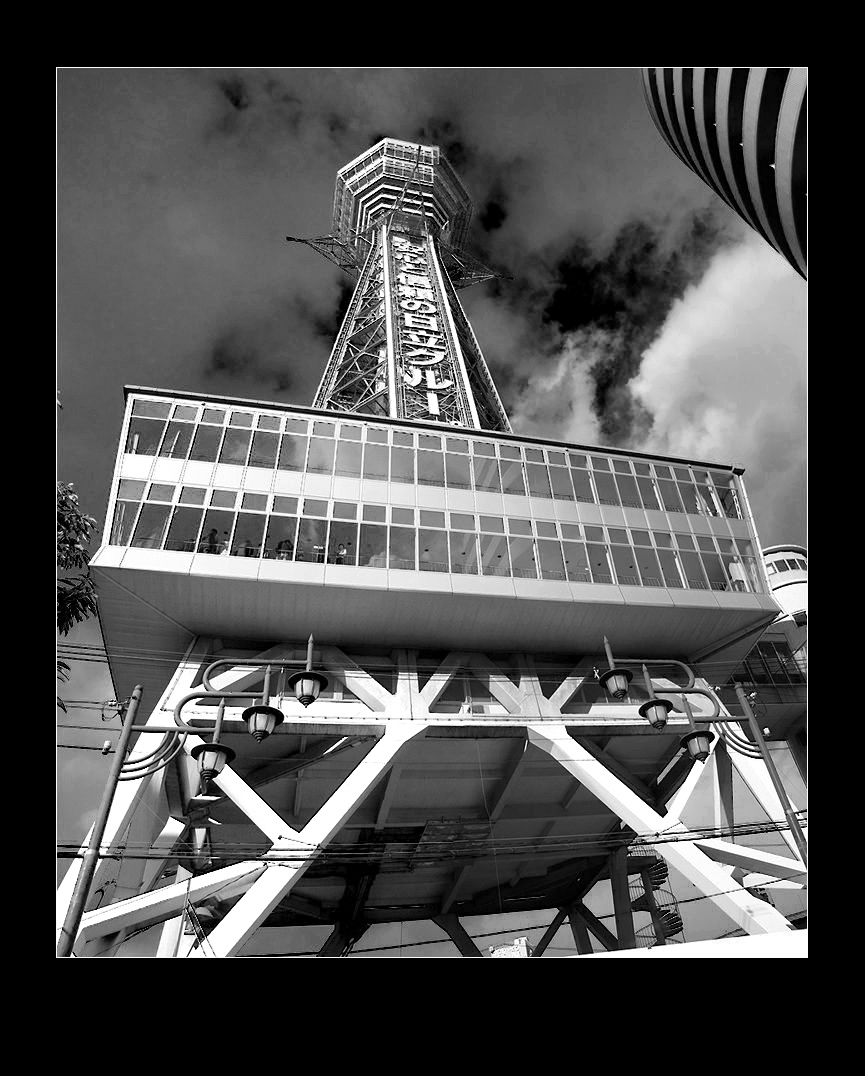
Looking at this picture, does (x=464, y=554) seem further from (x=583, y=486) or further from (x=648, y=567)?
(x=648, y=567)

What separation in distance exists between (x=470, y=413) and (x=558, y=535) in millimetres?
24560

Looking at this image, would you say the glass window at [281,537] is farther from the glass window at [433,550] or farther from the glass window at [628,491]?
the glass window at [628,491]

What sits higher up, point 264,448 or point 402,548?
point 264,448

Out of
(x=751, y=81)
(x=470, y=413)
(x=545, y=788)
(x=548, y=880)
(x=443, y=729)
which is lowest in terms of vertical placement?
(x=548, y=880)

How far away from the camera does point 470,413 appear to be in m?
50.5

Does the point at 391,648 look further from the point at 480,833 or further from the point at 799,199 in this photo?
the point at 799,199

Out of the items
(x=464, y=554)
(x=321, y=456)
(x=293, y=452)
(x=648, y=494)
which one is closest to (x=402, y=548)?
(x=464, y=554)

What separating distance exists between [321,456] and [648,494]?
551 inches

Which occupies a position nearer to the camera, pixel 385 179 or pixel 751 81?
pixel 751 81

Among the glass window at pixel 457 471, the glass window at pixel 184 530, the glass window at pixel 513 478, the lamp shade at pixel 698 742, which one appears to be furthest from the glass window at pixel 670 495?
the glass window at pixel 184 530

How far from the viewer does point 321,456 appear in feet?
90.3

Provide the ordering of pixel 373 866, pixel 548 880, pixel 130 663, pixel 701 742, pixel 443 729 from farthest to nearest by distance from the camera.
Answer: pixel 548 880 < pixel 373 866 < pixel 130 663 < pixel 443 729 < pixel 701 742

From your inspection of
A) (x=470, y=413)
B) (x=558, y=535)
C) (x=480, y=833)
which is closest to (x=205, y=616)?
(x=558, y=535)

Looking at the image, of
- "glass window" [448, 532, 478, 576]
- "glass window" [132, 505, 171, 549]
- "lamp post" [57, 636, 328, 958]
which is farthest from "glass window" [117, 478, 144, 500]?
"lamp post" [57, 636, 328, 958]
